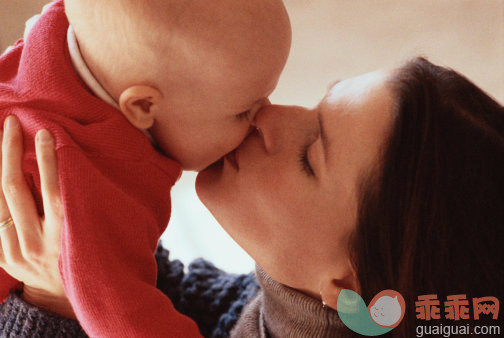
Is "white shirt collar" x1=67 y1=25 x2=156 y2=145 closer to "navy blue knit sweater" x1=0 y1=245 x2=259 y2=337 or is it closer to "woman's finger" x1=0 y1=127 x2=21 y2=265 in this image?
"woman's finger" x1=0 y1=127 x2=21 y2=265

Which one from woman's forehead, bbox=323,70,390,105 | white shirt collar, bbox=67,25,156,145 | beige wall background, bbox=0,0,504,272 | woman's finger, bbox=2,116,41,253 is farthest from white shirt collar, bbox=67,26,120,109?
beige wall background, bbox=0,0,504,272

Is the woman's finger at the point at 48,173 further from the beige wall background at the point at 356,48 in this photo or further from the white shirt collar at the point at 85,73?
the beige wall background at the point at 356,48

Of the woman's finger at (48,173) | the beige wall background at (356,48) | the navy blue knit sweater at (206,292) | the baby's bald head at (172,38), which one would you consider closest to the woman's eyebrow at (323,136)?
the baby's bald head at (172,38)

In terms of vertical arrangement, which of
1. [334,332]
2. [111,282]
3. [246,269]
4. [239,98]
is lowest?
[246,269]

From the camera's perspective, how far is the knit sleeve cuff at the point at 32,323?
789 mm

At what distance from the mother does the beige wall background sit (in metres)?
0.75

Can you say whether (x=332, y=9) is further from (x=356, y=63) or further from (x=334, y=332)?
(x=334, y=332)

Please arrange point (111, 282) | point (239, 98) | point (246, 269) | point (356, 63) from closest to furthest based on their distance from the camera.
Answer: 1. point (111, 282)
2. point (239, 98)
3. point (246, 269)
4. point (356, 63)

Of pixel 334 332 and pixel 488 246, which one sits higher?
pixel 488 246

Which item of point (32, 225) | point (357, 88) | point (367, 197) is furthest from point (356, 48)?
point (32, 225)

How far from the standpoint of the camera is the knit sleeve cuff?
0.79 metres

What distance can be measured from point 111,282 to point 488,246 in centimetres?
50

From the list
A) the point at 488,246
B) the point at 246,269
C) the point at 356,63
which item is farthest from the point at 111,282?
the point at 356,63

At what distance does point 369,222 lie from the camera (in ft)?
2.28
